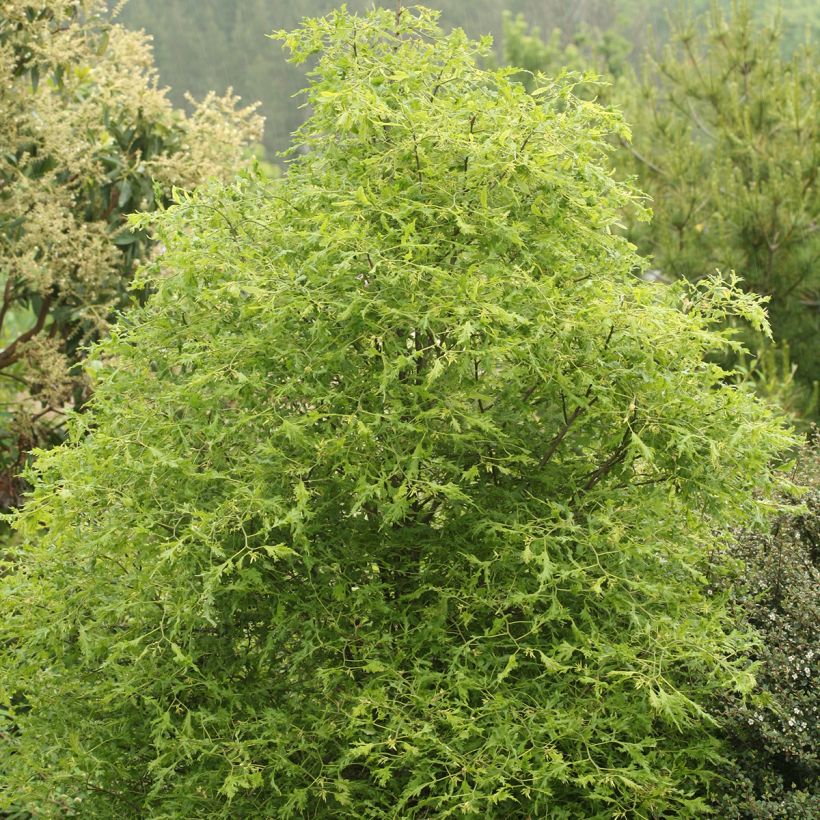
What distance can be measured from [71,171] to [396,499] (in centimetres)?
682

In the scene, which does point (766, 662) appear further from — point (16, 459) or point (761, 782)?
point (16, 459)

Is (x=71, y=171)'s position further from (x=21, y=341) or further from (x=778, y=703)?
(x=778, y=703)

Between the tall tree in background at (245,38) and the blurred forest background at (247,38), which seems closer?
the blurred forest background at (247,38)

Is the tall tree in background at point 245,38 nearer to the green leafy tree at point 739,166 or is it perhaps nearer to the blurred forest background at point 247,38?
the blurred forest background at point 247,38

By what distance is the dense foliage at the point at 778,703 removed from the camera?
5000mm

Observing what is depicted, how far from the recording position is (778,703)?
516cm

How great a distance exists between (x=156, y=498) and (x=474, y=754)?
5.26ft

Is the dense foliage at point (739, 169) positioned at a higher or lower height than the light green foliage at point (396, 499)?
lower

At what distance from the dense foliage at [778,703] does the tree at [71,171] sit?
5993 millimetres

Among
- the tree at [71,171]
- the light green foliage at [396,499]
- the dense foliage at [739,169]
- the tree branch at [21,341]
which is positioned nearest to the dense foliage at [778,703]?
the light green foliage at [396,499]

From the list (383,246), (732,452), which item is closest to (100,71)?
(383,246)

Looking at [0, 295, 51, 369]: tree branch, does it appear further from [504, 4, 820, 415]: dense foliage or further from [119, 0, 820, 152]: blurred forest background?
[119, 0, 820, 152]: blurred forest background

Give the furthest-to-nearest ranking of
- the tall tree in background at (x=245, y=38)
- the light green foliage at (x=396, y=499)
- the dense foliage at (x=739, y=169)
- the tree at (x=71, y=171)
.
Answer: the tall tree in background at (x=245, y=38) < the dense foliage at (x=739, y=169) < the tree at (x=71, y=171) < the light green foliage at (x=396, y=499)

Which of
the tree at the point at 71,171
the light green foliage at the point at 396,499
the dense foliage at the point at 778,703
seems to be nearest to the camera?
the light green foliage at the point at 396,499
